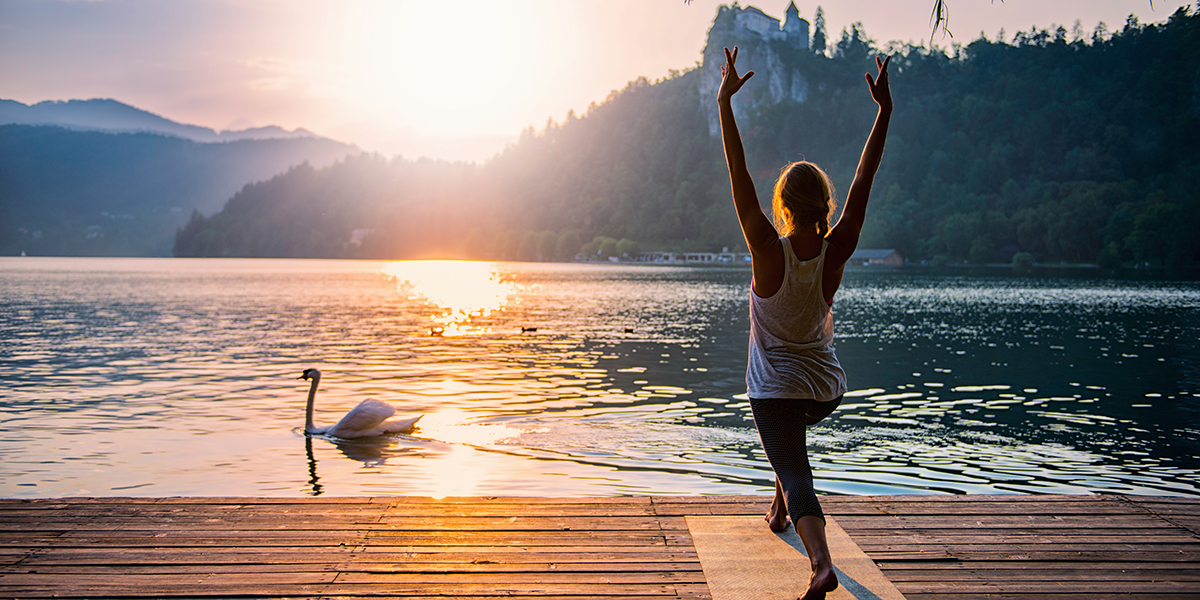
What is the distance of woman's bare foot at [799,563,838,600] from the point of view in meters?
3.51

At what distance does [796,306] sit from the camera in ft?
11.7

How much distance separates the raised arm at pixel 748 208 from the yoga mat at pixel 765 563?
1.47 m

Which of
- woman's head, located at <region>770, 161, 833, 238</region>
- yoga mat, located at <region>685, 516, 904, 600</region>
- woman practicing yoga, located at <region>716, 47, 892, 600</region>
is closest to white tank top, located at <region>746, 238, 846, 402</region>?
woman practicing yoga, located at <region>716, 47, 892, 600</region>

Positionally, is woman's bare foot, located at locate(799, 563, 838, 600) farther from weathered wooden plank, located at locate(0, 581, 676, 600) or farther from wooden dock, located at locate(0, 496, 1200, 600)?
weathered wooden plank, located at locate(0, 581, 676, 600)

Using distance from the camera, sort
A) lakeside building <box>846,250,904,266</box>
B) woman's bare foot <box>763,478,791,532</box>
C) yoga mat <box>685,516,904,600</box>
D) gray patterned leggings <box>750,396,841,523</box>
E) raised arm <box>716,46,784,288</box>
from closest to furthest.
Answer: raised arm <box>716,46,784,288</box>, gray patterned leggings <box>750,396,841,523</box>, yoga mat <box>685,516,904,600</box>, woman's bare foot <box>763,478,791,532</box>, lakeside building <box>846,250,904,266</box>

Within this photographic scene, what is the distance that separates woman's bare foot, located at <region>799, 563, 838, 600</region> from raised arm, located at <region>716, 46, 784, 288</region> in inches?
49.6

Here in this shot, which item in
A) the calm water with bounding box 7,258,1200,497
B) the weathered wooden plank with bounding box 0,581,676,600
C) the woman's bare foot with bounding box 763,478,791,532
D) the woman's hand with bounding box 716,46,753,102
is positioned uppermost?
the woman's hand with bounding box 716,46,753,102

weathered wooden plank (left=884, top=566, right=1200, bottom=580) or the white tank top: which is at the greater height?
the white tank top

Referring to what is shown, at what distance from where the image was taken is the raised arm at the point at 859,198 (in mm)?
3576

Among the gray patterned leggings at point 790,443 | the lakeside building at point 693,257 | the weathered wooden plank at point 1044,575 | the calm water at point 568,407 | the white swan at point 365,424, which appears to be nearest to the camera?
the gray patterned leggings at point 790,443

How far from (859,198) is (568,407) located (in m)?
12.4

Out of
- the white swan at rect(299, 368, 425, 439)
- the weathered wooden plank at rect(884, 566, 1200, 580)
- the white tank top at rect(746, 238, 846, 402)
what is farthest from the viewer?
the white swan at rect(299, 368, 425, 439)

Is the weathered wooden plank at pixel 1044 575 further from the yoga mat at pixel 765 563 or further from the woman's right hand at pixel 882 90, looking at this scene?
the woman's right hand at pixel 882 90

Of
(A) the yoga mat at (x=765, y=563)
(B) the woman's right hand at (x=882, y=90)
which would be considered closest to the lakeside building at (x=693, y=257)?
(A) the yoga mat at (x=765, y=563)
